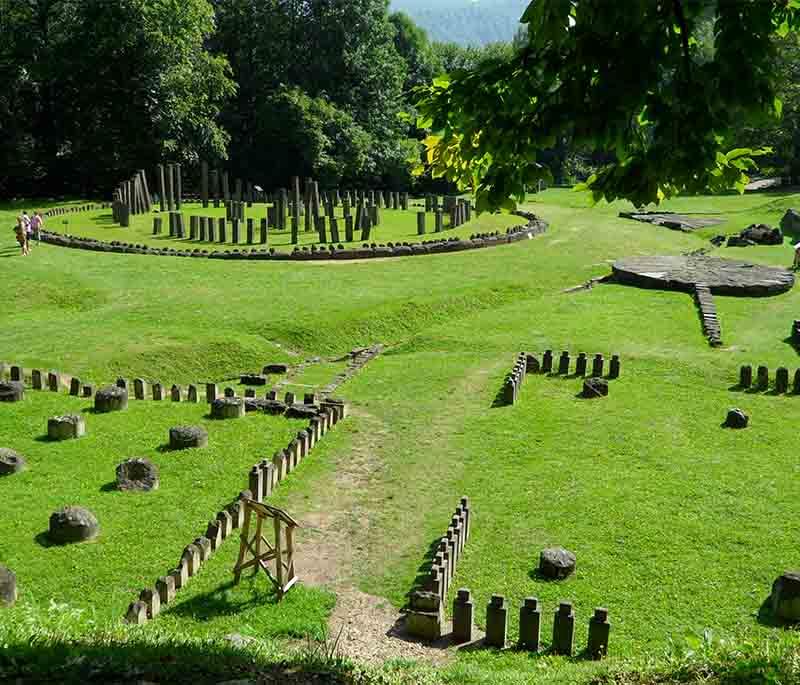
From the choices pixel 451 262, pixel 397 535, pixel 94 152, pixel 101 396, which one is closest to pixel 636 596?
pixel 397 535

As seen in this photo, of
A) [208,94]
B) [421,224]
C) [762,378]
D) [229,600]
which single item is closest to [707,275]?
[762,378]

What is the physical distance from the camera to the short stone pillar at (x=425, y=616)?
10541mm

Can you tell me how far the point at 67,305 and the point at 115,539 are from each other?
17417mm

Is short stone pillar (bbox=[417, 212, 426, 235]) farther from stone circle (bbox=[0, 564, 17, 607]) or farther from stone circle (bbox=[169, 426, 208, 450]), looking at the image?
stone circle (bbox=[0, 564, 17, 607])

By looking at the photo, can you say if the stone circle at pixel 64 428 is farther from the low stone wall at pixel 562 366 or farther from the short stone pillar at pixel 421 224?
the short stone pillar at pixel 421 224

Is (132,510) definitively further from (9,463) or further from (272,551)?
(272,551)

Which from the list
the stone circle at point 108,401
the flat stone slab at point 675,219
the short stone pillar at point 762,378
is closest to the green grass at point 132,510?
the stone circle at point 108,401

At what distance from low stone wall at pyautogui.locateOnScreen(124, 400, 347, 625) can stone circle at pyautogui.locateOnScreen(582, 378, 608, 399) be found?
5.48 m

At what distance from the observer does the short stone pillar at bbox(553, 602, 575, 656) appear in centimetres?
998

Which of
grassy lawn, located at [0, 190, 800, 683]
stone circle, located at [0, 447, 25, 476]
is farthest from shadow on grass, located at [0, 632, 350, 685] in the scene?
stone circle, located at [0, 447, 25, 476]

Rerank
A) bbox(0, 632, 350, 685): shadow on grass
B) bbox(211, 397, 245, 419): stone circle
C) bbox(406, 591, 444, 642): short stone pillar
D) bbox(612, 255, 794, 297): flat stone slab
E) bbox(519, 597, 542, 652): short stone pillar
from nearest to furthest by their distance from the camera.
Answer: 1. bbox(0, 632, 350, 685): shadow on grass
2. bbox(519, 597, 542, 652): short stone pillar
3. bbox(406, 591, 444, 642): short stone pillar
4. bbox(211, 397, 245, 419): stone circle
5. bbox(612, 255, 794, 297): flat stone slab

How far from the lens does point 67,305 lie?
28.4 m

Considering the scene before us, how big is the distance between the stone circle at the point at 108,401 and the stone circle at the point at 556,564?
9567 mm

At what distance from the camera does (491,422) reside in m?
18.5
